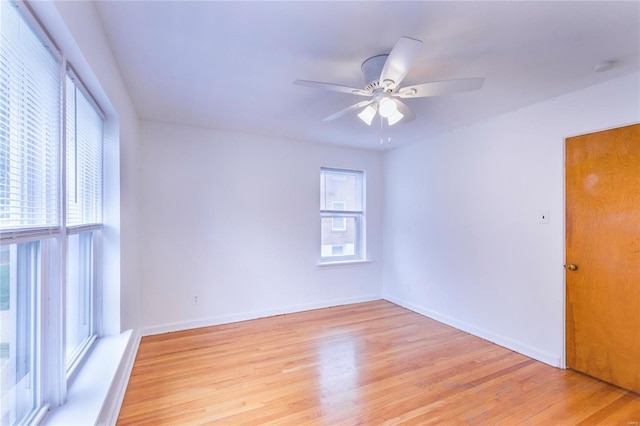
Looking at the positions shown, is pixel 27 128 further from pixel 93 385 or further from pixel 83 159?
pixel 93 385

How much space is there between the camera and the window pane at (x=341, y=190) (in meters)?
4.43

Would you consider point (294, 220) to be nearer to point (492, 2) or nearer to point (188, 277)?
point (188, 277)

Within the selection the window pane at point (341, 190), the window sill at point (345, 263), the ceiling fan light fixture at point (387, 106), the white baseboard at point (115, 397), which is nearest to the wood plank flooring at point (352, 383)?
the white baseboard at point (115, 397)

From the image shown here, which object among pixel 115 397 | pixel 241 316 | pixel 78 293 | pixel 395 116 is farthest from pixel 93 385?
pixel 395 116

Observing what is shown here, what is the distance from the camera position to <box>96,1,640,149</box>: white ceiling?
5.03 ft

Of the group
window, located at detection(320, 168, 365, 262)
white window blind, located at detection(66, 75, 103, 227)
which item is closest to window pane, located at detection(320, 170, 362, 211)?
window, located at detection(320, 168, 365, 262)

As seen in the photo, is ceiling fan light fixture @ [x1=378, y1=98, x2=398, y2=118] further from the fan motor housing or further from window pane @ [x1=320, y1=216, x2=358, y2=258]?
window pane @ [x1=320, y1=216, x2=358, y2=258]

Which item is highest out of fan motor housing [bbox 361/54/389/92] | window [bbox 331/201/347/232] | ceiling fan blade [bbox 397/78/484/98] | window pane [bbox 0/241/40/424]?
fan motor housing [bbox 361/54/389/92]

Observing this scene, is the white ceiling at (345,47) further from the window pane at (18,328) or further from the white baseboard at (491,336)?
the white baseboard at (491,336)

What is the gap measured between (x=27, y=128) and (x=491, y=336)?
3928 millimetres

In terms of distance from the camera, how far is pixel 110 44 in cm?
183

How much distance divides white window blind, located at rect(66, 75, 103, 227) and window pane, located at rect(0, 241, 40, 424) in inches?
15.7

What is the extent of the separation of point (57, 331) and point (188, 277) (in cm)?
211

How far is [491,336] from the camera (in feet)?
10.4
